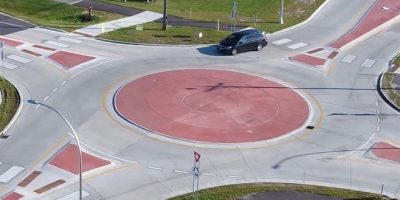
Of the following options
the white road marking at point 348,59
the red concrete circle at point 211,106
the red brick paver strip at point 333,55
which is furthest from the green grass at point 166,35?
the white road marking at point 348,59

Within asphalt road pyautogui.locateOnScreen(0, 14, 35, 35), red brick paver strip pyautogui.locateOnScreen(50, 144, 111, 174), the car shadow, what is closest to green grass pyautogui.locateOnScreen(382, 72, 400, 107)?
the car shadow

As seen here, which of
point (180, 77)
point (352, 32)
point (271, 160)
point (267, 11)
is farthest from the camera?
point (267, 11)

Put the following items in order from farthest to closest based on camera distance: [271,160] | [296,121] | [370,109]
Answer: [370,109] → [296,121] → [271,160]

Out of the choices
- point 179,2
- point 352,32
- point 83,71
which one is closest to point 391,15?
point 352,32

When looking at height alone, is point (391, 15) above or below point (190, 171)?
above

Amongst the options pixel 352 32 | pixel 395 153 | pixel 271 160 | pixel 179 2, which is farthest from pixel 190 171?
pixel 179 2

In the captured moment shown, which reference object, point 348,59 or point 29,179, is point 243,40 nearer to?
point 348,59

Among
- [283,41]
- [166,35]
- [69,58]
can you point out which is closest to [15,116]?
[69,58]

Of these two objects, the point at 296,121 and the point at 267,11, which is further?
the point at 267,11

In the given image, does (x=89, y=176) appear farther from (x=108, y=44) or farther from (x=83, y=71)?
(x=108, y=44)
